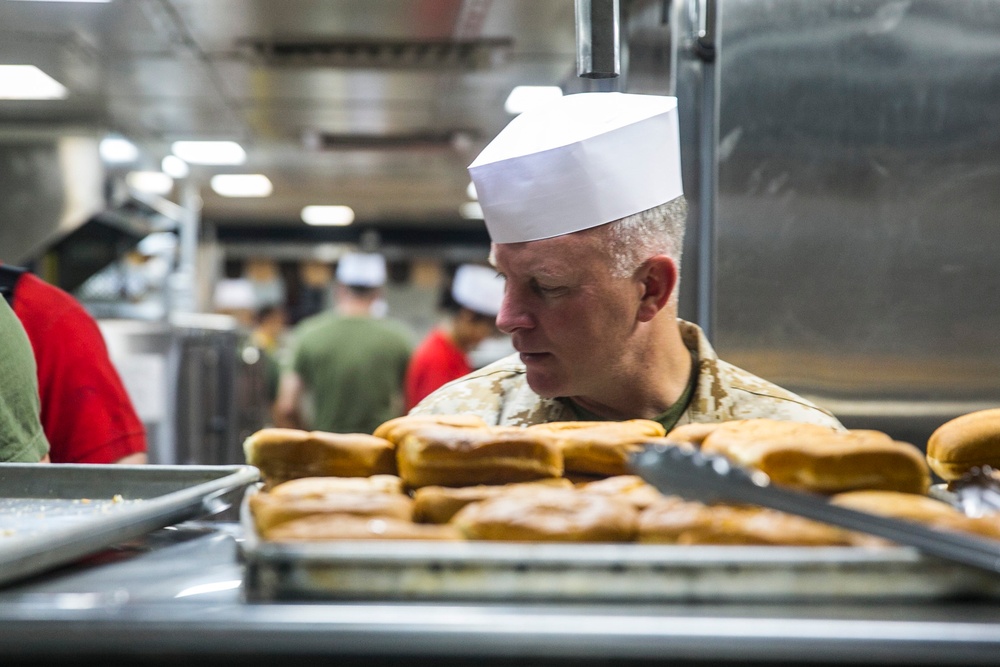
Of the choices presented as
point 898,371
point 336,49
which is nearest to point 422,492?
point 898,371

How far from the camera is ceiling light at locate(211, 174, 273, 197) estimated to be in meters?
8.40

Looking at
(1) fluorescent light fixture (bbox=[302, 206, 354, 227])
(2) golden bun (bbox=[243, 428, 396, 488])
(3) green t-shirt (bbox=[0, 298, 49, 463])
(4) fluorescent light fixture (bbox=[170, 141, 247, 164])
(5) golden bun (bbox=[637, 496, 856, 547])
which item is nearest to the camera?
(5) golden bun (bbox=[637, 496, 856, 547])

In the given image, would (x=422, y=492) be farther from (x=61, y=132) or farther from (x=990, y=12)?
(x=61, y=132)

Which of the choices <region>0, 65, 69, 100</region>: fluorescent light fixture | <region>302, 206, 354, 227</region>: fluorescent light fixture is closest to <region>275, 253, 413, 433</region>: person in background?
<region>0, 65, 69, 100</region>: fluorescent light fixture

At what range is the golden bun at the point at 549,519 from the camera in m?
0.68

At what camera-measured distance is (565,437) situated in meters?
0.96

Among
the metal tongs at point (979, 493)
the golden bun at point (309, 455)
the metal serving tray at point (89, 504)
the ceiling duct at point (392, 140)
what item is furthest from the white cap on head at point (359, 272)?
the metal tongs at point (979, 493)

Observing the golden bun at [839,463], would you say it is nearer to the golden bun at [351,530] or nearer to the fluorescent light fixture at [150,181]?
the golden bun at [351,530]

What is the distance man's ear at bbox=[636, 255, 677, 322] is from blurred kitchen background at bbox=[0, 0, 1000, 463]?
31 centimetres

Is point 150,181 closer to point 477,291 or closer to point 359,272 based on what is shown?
point 359,272

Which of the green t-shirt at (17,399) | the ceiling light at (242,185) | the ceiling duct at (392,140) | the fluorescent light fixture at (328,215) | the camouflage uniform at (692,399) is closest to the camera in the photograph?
the green t-shirt at (17,399)

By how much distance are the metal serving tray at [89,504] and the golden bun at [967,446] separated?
79cm

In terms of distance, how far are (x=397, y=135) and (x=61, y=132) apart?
208 cm

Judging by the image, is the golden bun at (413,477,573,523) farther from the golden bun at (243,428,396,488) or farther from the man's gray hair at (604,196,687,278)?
the man's gray hair at (604,196,687,278)
